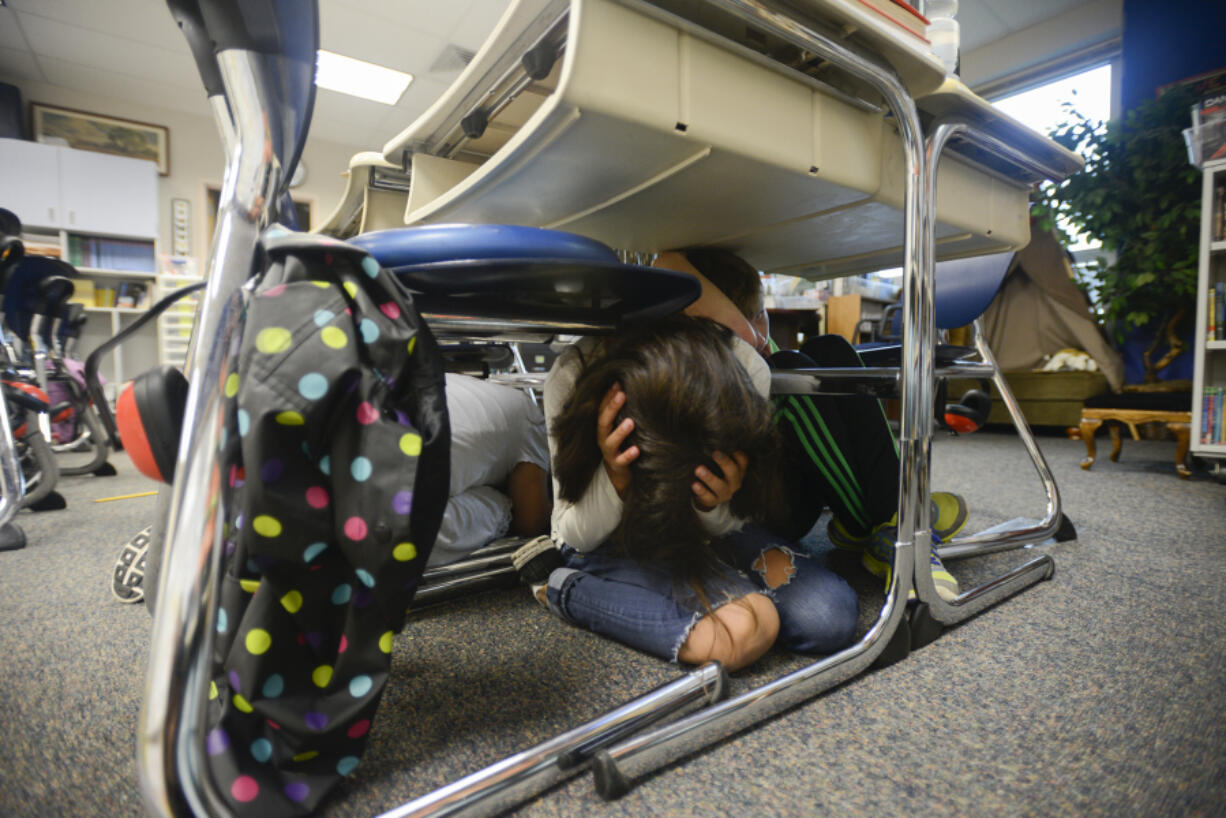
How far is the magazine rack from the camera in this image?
29cm

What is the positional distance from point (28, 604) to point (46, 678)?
1.18ft

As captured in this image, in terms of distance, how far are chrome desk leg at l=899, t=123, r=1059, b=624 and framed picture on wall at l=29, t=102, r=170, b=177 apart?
5.05m

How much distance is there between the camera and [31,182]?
3.43 metres

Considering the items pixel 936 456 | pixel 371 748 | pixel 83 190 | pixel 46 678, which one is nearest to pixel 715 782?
pixel 371 748

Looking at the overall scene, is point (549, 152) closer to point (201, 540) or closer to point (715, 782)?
point (201, 540)

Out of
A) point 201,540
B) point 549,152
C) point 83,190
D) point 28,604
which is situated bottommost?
point 28,604

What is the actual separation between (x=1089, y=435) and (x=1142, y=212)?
127 cm

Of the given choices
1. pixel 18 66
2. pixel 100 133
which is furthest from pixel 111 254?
pixel 18 66

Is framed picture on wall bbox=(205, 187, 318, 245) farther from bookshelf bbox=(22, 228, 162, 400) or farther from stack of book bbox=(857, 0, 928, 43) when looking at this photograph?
stack of book bbox=(857, 0, 928, 43)

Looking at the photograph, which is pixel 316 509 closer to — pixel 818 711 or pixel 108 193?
pixel 818 711

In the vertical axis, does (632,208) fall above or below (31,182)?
below

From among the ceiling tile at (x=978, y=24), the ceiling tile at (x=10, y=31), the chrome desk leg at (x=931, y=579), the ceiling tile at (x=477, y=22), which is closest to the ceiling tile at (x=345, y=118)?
the ceiling tile at (x=477, y=22)

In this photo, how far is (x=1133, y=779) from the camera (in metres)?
0.43

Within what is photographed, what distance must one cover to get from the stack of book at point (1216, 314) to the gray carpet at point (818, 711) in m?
1.28
